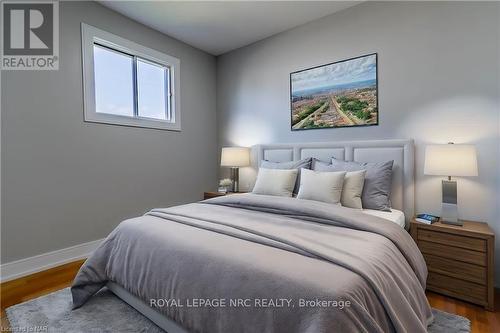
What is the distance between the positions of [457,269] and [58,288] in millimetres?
3182

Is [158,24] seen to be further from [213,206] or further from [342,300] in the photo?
[342,300]

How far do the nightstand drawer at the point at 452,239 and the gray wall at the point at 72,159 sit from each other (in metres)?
2.95

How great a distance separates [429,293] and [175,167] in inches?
124

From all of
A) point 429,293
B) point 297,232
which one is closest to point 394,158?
point 429,293

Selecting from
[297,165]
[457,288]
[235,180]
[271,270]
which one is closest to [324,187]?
[297,165]

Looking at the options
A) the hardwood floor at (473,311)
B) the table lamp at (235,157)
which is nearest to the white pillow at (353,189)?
the hardwood floor at (473,311)

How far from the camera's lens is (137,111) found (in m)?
3.19

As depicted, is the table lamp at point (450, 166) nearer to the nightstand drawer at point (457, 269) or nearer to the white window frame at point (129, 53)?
A: the nightstand drawer at point (457, 269)

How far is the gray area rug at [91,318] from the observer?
154cm

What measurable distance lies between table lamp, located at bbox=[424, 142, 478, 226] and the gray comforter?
713mm

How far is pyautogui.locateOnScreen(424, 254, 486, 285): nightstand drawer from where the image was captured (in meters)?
1.78

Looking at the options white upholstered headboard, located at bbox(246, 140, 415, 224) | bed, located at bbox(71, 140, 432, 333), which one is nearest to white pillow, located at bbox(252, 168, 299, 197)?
white upholstered headboard, located at bbox(246, 140, 415, 224)

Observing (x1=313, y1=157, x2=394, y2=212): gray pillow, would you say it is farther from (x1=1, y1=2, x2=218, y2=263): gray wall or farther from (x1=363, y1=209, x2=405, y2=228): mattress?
(x1=1, y1=2, x2=218, y2=263): gray wall

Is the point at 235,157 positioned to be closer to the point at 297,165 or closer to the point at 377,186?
the point at 297,165
